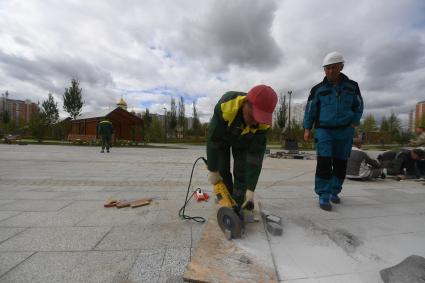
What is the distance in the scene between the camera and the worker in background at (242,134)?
1837 millimetres

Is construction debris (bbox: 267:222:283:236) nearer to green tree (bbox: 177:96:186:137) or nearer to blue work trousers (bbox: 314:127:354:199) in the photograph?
blue work trousers (bbox: 314:127:354:199)

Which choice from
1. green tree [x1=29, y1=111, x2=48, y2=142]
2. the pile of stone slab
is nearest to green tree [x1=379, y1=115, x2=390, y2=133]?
the pile of stone slab

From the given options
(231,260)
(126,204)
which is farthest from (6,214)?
(231,260)

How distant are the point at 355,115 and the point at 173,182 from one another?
3.24 metres

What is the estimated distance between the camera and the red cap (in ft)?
5.96

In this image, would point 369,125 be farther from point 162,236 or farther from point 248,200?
point 162,236

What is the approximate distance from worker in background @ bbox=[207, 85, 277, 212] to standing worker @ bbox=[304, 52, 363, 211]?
1.20m

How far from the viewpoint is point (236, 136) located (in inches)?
86.6

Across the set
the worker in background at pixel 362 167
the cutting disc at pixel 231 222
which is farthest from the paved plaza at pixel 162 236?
the worker in background at pixel 362 167

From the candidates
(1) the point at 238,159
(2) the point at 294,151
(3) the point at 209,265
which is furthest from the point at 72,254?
(2) the point at 294,151

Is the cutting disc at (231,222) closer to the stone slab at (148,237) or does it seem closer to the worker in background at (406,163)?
the stone slab at (148,237)

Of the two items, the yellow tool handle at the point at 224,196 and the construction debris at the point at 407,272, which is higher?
the yellow tool handle at the point at 224,196

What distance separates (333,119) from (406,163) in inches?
168

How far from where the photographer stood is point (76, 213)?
2631 mm
